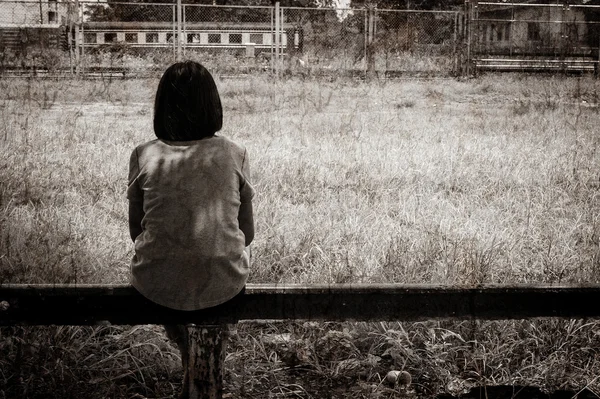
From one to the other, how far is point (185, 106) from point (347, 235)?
7.82ft

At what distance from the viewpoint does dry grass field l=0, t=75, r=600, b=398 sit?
2.65m

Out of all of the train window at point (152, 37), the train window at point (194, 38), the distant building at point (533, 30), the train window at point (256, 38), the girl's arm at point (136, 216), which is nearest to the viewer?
the girl's arm at point (136, 216)

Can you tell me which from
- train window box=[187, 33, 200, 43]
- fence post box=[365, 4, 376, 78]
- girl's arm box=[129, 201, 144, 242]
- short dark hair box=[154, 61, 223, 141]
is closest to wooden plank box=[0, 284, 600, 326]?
girl's arm box=[129, 201, 144, 242]

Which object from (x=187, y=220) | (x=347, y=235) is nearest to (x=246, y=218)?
(x=187, y=220)

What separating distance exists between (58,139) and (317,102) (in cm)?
519

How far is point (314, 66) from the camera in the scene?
16828 mm

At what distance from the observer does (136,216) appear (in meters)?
2.13

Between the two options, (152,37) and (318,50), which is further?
(152,37)

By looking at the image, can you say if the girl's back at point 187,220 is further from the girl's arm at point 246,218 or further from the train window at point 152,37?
the train window at point 152,37

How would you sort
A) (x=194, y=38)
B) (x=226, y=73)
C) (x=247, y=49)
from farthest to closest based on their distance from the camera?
(x=194, y=38) < (x=247, y=49) < (x=226, y=73)

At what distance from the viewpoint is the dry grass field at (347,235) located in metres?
2.65

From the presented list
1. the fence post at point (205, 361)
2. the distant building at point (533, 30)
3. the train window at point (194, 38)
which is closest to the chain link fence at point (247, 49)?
the distant building at point (533, 30)

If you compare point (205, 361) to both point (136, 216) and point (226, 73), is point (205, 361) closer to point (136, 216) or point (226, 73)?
point (136, 216)

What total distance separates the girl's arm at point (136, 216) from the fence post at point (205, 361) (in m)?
0.40
